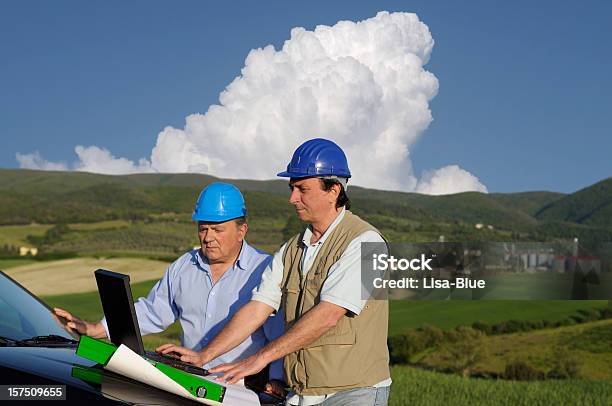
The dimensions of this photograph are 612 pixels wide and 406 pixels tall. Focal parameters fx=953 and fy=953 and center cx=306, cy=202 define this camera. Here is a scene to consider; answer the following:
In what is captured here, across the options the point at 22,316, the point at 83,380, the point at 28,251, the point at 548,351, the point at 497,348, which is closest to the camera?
the point at 83,380

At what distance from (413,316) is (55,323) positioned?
37.2m

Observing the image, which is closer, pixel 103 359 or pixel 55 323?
pixel 103 359

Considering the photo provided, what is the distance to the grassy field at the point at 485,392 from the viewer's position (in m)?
13.8

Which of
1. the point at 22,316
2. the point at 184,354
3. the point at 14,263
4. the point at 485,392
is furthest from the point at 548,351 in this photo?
the point at 14,263

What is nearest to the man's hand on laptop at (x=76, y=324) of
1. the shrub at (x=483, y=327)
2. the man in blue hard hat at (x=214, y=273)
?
the man in blue hard hat at (x=214, y=273)

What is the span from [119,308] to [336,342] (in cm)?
100

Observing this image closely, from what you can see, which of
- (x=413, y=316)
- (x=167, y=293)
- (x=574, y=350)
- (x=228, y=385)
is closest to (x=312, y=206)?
(x=228, y=385)

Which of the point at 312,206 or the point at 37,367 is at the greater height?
the point at 312,206

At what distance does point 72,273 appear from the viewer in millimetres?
66125

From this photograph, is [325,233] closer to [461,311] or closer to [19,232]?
[461,311]

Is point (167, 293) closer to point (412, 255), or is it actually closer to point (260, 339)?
point (260, 339)

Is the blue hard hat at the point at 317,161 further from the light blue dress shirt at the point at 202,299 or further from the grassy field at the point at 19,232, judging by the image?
the grassy field at the point at 19,232

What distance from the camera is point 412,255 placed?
5.70 metres

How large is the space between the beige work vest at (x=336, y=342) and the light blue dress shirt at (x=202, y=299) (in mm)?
968
